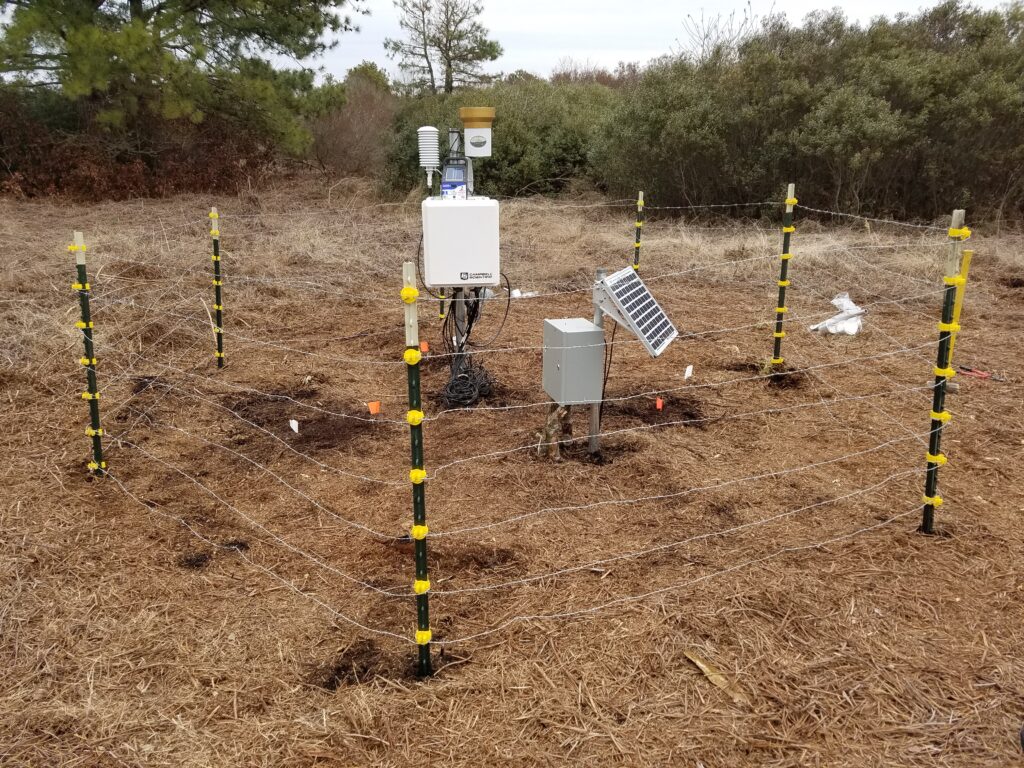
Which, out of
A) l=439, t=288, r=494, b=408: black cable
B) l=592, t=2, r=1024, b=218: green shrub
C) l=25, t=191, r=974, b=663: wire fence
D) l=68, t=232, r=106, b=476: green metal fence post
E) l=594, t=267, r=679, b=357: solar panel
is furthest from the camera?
l=592, t=2, r=1024, b=218: green shrub

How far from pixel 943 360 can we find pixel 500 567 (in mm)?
2025

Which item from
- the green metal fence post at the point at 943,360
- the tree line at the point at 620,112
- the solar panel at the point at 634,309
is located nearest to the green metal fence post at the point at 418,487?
the solar panel at the point at 634,309

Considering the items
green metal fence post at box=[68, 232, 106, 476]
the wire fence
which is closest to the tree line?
the wire fence

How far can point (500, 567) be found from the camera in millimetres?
3338

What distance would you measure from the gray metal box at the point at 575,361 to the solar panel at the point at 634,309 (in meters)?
0.19

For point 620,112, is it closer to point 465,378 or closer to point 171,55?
point 171,55

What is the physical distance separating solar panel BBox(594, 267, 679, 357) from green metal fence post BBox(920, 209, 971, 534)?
1.14 m

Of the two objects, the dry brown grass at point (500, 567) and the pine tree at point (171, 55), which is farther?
the pine tree at point (171, 55)

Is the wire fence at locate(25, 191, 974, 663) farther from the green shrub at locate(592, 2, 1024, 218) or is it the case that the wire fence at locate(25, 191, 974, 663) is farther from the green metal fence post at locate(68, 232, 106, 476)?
the green shrub at locate(592, 2, 1024, 218)

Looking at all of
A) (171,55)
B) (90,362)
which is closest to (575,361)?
(90,362)

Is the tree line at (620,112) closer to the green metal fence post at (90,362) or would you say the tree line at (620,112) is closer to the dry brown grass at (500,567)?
the dry brown grass at (500,567)

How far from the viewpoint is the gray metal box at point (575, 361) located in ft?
13.1

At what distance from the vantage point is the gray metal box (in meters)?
3.99

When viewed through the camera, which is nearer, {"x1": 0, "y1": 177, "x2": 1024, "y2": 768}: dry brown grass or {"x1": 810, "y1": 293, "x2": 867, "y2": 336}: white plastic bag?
{"x1": 0, "y1": 177, "x2": 1024, "y2": 768}: dry brown grass
